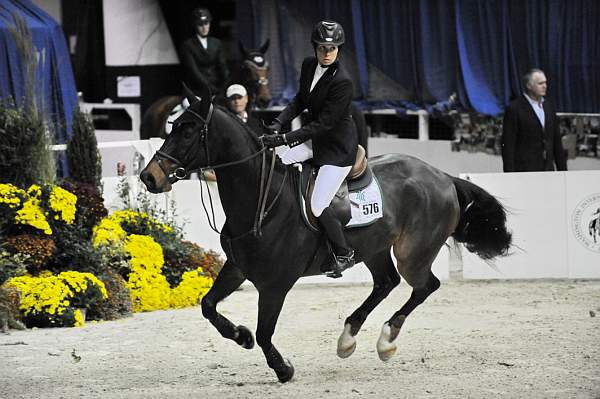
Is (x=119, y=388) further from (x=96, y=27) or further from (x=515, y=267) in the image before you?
(x=96, y=27)

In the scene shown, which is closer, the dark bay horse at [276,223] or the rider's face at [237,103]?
the dark bay horse at [276,223]

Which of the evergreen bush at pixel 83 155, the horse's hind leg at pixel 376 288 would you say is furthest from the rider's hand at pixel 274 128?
the evergreen bush at pixel 83 155

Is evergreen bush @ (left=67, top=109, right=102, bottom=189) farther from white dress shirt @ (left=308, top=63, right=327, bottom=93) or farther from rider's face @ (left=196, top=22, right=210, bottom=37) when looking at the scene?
rider's face @ (left=196, top=22, right=210, bottom=37)

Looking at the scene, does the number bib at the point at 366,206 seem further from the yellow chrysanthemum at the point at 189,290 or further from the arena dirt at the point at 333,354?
the yellow chrysanthemum at the point at 189,290

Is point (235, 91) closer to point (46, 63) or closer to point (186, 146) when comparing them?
point (46, 63)

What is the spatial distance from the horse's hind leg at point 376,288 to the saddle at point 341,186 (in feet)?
2.51

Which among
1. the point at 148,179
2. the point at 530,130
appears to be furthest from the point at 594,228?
the point at 148,179

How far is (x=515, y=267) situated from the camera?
41.0 feet

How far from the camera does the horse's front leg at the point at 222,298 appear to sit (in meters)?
8.19

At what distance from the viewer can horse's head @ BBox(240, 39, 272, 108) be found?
16.0 meters

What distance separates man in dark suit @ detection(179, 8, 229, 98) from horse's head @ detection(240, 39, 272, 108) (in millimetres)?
515

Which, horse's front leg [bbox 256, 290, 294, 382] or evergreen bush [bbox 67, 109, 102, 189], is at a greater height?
evergreen bush [bbox 67, 109, 102, 189]

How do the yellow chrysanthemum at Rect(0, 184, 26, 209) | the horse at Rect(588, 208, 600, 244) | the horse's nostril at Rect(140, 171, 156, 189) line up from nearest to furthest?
the horse's nostril at Rect(140, 171, 156, 189) → the yellow chrysanthemum at Rect(0, 184, 26, 209) → the horse at Rect(588, 208, 600, 244)

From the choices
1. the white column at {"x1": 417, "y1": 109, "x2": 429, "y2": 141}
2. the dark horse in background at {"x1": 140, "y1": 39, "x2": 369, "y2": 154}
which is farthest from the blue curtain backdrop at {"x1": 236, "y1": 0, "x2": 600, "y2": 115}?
the dark horse in background at {"x1": 140, "y1": 39, "x2": 369, "y2": 154}
